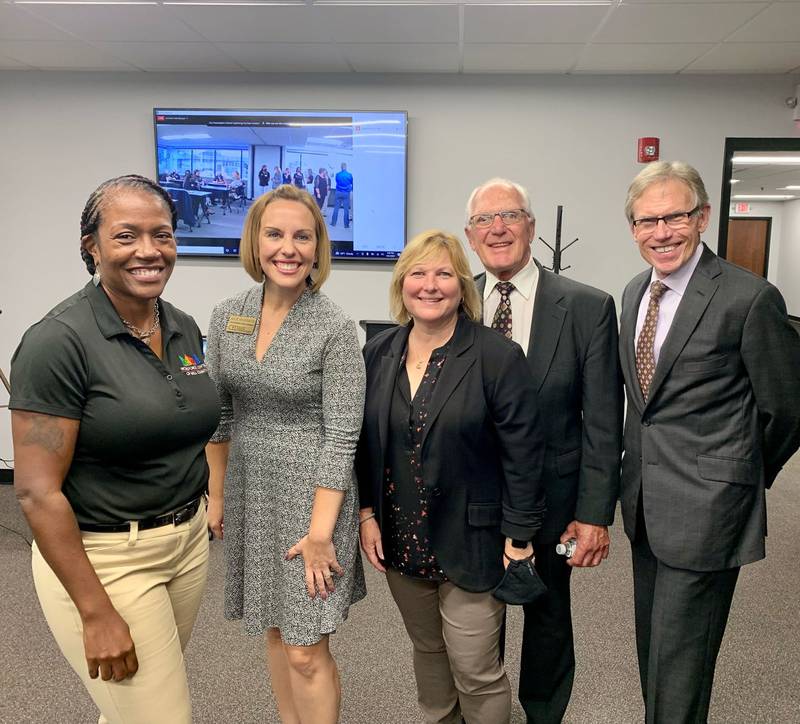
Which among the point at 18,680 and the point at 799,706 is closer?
the point at 799,706

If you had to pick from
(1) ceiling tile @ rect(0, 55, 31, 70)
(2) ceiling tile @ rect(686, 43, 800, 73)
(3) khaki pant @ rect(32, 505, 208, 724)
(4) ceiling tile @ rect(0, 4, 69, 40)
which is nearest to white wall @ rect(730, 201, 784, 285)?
(2) ceiling tile @ rect(686, 43, 800, 73)

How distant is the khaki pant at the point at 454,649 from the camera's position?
1629mm

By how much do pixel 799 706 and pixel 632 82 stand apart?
3.44 meters

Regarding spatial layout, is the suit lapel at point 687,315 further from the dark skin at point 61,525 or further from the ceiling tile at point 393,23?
the ceiling tile at point 393,23

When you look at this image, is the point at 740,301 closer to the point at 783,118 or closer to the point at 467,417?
the point at 467,417

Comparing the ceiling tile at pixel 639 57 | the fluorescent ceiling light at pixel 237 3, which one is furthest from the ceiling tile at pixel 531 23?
the fluorescent ceiling light at pixel 237 3

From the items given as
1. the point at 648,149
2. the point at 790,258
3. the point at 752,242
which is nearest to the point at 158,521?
the point at 648,149

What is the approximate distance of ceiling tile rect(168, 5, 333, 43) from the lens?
2.97m

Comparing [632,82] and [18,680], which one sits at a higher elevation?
[632,82]

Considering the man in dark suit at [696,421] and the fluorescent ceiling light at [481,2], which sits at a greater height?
the fluorescent ceiling light at [481,2]

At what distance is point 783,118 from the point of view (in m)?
3.94

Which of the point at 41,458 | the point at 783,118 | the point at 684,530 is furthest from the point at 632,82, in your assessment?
the point at 41,458

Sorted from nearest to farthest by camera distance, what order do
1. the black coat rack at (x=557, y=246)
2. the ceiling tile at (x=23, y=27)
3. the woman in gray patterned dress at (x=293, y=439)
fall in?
the woman in gray patterned dress at (x=293, y=439), the ceiling tile at (x=23, y=27), the black coat rack at (x=557, y=246)

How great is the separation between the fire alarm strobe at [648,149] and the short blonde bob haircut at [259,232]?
3.06m
